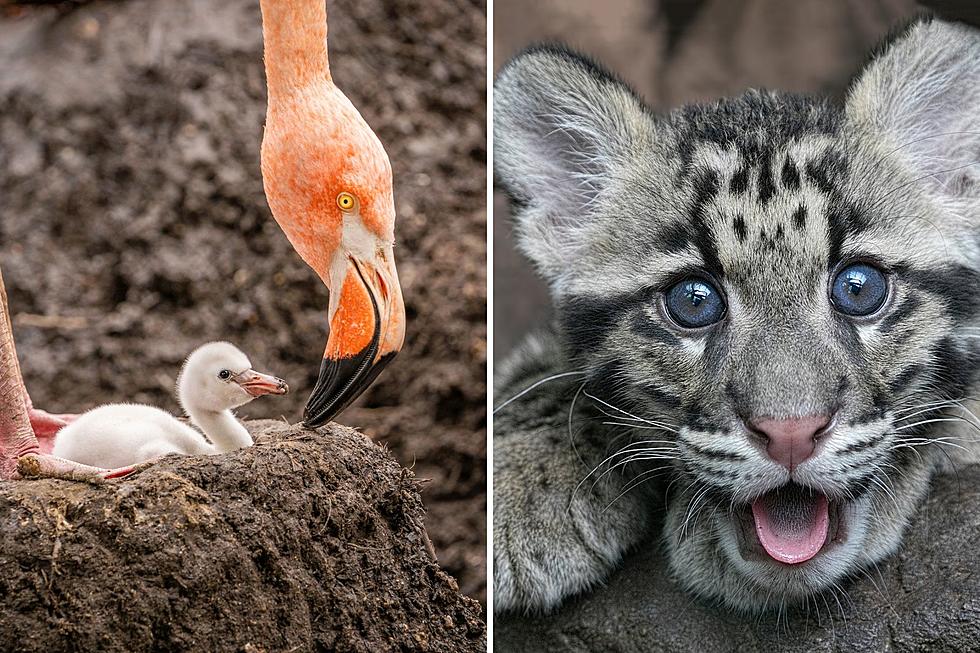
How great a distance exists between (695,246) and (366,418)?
3.46ft

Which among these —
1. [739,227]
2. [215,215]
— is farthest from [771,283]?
[215,215]

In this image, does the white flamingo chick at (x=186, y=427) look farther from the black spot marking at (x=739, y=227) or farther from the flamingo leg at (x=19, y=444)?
the black spot marking at (x=739, y=227)

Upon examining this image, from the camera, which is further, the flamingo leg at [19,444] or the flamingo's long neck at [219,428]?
the flamingo's long neck at [219,428]

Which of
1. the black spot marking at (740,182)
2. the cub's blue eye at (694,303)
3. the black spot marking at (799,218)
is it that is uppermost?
the black spot marking at (740,182)

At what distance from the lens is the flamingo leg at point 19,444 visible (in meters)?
1.35

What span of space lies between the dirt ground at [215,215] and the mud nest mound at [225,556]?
79 centimetres

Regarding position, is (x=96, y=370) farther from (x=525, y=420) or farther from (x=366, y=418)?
(x=525, y=420)

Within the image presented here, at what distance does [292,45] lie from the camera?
1523mm

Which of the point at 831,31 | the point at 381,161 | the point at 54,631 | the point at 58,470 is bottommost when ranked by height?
the point at 54,631

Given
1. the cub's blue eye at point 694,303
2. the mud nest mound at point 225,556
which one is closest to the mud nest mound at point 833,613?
the mud nest mound at point 225,556

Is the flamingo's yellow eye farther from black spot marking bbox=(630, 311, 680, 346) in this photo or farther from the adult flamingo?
black spot marking bbox=(630, 311, 680, 346)

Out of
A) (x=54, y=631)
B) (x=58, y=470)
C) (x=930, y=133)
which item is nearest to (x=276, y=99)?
(x=58, y=470)

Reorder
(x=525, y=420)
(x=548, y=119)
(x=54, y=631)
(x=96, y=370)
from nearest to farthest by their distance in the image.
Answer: (x=54, y=631) → (x=548, y=119) → (x=525, y=420) → (x=96, y=370)

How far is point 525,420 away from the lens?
182 centimetres
